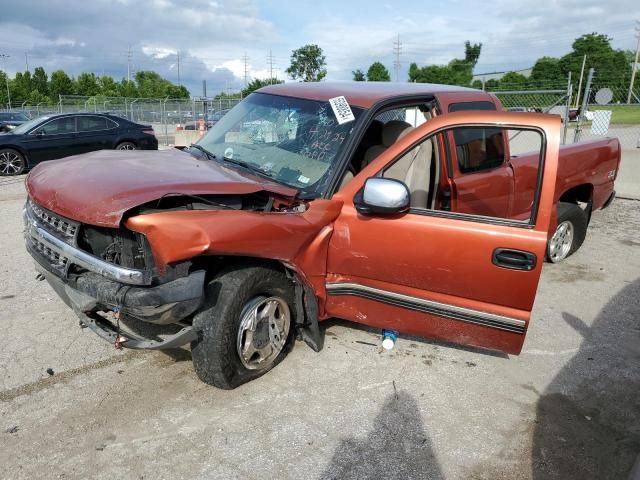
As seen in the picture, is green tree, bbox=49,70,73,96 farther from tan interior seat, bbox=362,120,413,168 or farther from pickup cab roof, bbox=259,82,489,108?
tan interior seat, bbox=362,120,413,168

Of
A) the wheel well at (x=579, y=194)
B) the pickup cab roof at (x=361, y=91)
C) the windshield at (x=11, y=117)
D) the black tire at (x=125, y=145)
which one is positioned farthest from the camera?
the windshield at (x=11, y=117)

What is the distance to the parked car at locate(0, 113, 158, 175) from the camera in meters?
12.1

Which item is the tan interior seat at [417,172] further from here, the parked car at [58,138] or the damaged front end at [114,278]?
the parked car at [58,138]

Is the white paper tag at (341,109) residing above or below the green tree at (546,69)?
below

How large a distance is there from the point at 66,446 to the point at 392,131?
3089mm

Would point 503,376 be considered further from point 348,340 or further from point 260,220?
point 260,220

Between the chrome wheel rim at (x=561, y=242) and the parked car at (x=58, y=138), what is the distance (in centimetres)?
1109

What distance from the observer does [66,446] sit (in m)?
2.73

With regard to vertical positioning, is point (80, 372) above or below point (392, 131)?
below

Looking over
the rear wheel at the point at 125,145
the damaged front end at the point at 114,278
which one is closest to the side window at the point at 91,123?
the rear wheel at the point at 125,145

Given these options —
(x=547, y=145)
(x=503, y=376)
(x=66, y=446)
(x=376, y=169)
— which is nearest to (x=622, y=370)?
(x=503, y=376)

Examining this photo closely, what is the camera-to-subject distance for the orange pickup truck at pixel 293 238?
2.67 m

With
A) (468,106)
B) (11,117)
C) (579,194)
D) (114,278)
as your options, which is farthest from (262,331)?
(11,117)

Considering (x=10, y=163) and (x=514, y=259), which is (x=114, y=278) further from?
(x=10, y=163)
